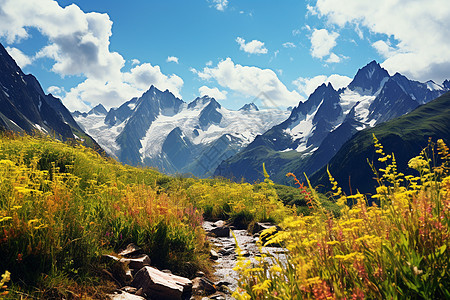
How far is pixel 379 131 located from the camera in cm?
17962

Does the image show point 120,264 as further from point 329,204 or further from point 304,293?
point 329,204

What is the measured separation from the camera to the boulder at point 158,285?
488 cm

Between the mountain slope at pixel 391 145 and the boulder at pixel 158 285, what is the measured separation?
155201 millimetres

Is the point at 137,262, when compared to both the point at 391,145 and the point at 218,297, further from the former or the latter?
the point at 391,145

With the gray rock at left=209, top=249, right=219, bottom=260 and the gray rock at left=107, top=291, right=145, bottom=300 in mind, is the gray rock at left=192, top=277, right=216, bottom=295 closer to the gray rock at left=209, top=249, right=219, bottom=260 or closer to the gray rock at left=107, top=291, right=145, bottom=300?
the gray rock at left=107, top=291, right=145, bottom=300

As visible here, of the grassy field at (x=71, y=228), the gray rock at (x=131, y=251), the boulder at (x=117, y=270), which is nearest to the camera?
the grassy field at (x=71, y=228)

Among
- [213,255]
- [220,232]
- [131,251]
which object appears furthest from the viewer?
[220,232]

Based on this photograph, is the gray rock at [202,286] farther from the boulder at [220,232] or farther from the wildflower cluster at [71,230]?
the boulder at [220,232]

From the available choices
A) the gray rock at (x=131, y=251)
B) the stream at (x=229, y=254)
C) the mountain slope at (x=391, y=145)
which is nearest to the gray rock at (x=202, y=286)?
the stream at (x=229, y=254)

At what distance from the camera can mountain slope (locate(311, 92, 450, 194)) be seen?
520ft

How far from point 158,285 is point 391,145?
185390mm

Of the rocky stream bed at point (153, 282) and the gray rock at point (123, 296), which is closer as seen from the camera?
the gray rock at point (123, 296)

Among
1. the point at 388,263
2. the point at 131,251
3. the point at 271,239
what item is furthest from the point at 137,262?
the point at 388,263

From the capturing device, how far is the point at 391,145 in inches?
6373
